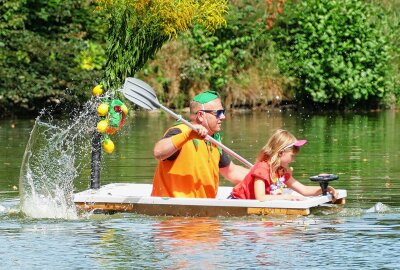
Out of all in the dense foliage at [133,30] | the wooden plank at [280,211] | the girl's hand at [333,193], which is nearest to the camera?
the wooden plank at [280,211]

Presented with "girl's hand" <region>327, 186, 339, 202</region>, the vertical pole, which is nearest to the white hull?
"girl's hand" <region>327, 186, 339, 202</region>

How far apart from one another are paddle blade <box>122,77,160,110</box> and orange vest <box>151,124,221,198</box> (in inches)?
47.7

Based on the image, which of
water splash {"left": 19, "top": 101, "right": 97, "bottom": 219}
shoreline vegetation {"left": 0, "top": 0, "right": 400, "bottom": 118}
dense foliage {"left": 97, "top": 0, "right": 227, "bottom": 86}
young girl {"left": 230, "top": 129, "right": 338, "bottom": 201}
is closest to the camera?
young girl {"left": 230, "top": 129, "right": 338, "bottom": 201}

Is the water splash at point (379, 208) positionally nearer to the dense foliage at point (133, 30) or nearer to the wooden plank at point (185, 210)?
the wooden plank at point (185, 210)

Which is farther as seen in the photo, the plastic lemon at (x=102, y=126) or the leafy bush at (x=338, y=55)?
the leafy bush at (x=338, y=55)

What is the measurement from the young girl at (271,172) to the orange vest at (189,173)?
296 millimetres

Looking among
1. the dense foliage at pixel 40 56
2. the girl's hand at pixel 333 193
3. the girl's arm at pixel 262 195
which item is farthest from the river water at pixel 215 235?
the dense foliage at pixel 40 56

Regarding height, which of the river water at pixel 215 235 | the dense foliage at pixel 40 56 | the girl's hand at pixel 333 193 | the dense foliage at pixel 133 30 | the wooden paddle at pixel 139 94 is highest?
the dense foliage at pixel 40 56

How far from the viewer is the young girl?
13.3m

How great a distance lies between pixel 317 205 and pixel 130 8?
439 cm

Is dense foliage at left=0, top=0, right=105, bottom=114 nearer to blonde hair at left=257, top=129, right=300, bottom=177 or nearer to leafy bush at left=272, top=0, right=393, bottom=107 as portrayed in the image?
leafy bush at left=272, top=0, right=393, bottom=107

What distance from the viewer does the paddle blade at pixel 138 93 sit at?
14727mm

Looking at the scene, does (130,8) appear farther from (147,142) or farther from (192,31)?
(192,31)

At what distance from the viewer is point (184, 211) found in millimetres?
13258
